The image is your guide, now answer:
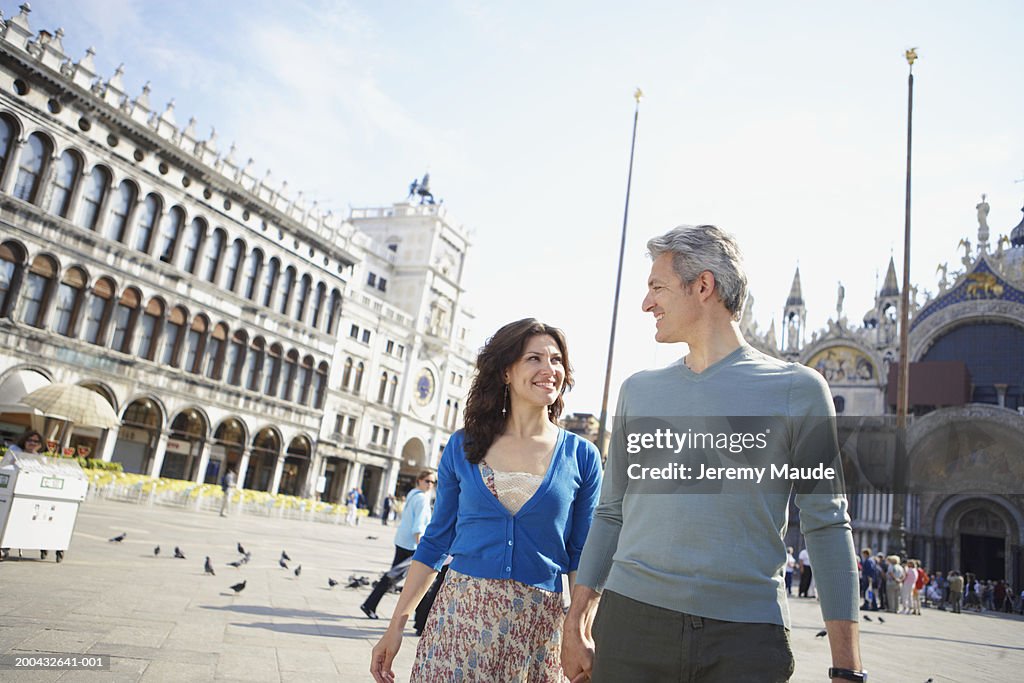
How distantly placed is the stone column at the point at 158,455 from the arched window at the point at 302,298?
9757 mm

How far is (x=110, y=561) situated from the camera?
9938 millimetres

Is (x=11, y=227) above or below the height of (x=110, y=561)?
above

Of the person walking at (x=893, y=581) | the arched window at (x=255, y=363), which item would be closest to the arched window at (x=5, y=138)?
the arched window at (x=255, y=363)

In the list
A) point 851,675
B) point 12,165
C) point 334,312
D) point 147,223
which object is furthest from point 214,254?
point 851,675

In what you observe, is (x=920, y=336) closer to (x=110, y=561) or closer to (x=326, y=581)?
(x=326, y=581)

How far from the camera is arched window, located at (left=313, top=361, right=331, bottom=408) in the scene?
135 ft

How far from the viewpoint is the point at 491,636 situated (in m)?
2.62

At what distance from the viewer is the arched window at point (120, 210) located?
2975 cm

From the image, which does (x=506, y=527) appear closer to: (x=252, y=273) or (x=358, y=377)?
(x=252, y=273)

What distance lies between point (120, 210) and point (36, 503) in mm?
24466

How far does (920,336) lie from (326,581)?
34.8 metres

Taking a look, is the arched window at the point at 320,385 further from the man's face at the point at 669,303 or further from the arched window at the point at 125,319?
the man's face at the point at 669,303

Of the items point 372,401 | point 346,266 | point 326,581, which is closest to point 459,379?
point 372,401

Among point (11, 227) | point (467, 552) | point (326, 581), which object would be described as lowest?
point (326, 581)
